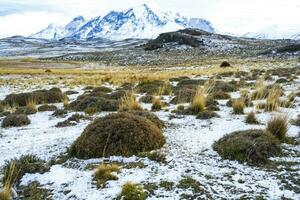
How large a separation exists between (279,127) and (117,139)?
4082 mm

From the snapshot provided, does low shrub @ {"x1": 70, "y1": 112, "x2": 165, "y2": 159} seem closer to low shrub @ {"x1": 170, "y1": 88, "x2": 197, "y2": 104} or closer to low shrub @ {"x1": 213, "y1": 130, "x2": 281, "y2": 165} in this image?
low shrub @ {"x1": 213, "y1": 130, "x2": 281, "y2": 165}

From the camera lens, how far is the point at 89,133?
10.6 metres

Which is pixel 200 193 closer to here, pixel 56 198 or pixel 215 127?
pixel 56 198

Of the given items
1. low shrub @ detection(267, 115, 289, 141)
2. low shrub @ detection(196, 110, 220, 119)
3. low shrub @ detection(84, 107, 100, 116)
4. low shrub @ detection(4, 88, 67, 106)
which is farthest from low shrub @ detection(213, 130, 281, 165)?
low shrub @ detection(4, 88, 67, 106)

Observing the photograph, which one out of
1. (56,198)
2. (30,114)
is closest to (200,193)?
(56,198)

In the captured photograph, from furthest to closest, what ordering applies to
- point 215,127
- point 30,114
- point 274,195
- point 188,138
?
1. point 30,114
2. point 215,127
3. point 188,138
4. point 274,195

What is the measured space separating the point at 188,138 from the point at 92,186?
3750 mm

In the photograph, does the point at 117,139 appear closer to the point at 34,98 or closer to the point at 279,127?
the point at 279,127

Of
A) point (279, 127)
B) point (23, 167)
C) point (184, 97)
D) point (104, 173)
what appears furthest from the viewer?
point (184, 97)

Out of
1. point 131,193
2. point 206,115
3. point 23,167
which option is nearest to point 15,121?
point 23,167

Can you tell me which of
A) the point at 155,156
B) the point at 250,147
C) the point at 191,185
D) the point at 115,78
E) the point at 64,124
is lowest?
the point at 115,78

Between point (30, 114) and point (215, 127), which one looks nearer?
point (215, 127)

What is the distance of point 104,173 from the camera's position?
8.80 m

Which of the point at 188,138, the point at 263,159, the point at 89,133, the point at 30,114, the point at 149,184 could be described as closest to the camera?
the point at 149,184
